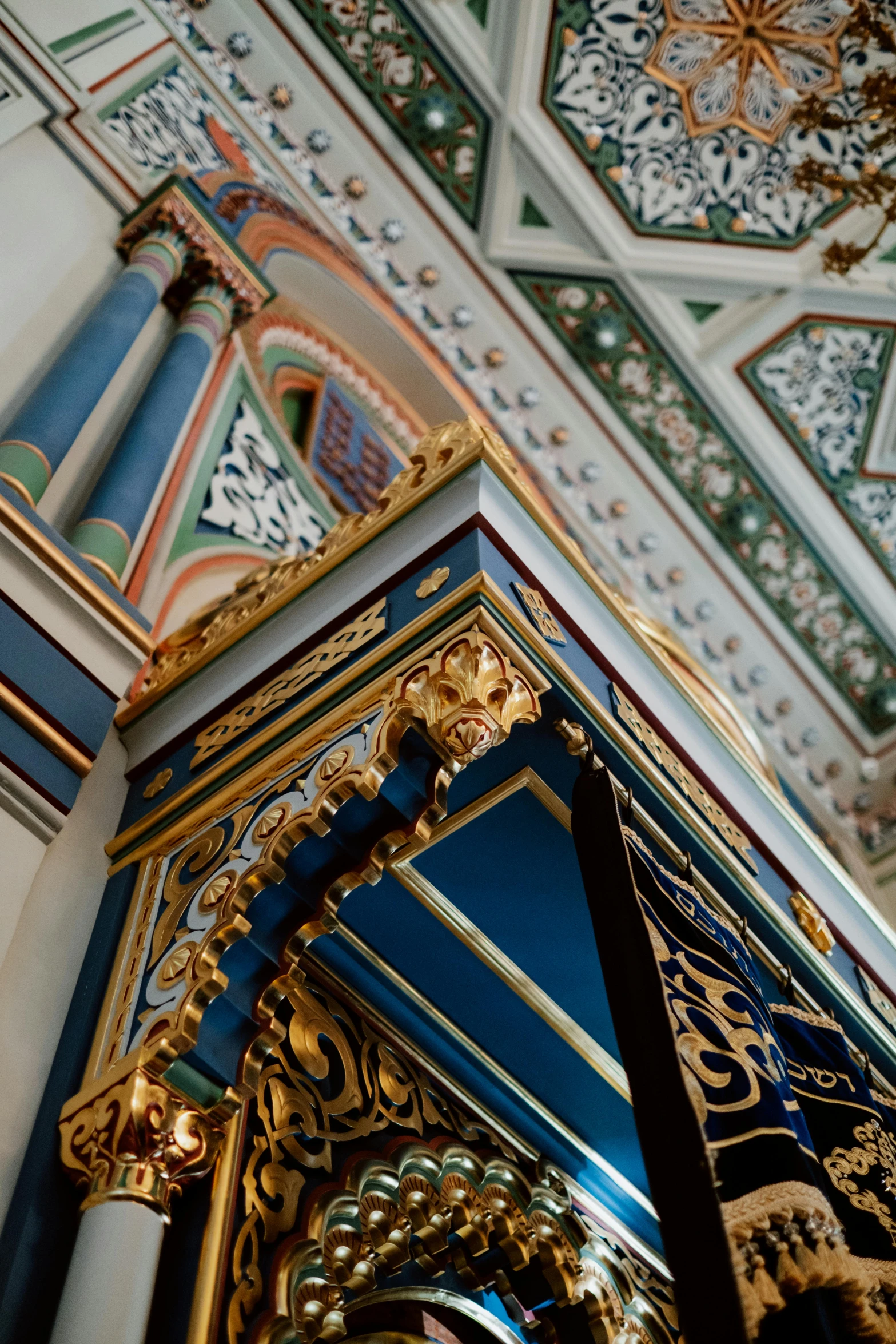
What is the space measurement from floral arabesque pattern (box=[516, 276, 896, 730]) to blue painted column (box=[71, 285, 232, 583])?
250 centimetres

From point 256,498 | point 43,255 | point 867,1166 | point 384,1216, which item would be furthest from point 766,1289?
point 43,255

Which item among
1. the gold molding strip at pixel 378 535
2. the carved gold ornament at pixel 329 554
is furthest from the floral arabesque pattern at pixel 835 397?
the carved gold ornament at pixel 329 554

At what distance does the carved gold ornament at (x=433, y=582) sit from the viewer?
1.79 m

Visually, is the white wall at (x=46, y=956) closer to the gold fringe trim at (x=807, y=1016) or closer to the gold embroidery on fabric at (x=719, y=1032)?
the gold embroidery on fabric at (x=719, y=1032)

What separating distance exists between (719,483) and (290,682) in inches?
168

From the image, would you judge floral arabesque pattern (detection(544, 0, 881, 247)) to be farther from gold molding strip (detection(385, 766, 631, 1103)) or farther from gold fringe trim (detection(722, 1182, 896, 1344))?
gold fringe trim (detection(722, 1182, 896, 1344))

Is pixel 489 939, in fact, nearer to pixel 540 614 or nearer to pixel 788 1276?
pixel 540 614

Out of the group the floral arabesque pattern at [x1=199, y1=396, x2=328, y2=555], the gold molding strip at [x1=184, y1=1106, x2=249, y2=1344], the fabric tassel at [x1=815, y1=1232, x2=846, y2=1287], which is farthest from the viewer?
the floral arabesque pattern at [x1=199, y1=396, x2=328, y2=555]

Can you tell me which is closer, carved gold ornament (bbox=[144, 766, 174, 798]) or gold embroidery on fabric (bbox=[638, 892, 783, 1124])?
gold embroidery on fabric (bbox=[638, 892, 783, 1124])

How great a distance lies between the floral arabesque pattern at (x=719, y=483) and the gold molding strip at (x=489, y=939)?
3988 mm

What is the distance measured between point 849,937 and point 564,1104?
778mm

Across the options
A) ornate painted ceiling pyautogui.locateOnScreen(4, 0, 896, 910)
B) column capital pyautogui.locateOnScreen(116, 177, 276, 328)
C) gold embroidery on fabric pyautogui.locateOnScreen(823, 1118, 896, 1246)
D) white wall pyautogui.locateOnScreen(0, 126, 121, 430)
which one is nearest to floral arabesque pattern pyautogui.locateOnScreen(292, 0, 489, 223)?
ornate painted ceiling pyautogui.locateOnScreen(4, 0, 896, 910)

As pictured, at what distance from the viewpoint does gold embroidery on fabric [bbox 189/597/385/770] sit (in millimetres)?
1850

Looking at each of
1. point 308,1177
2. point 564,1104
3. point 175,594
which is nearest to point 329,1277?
point 308,1177
